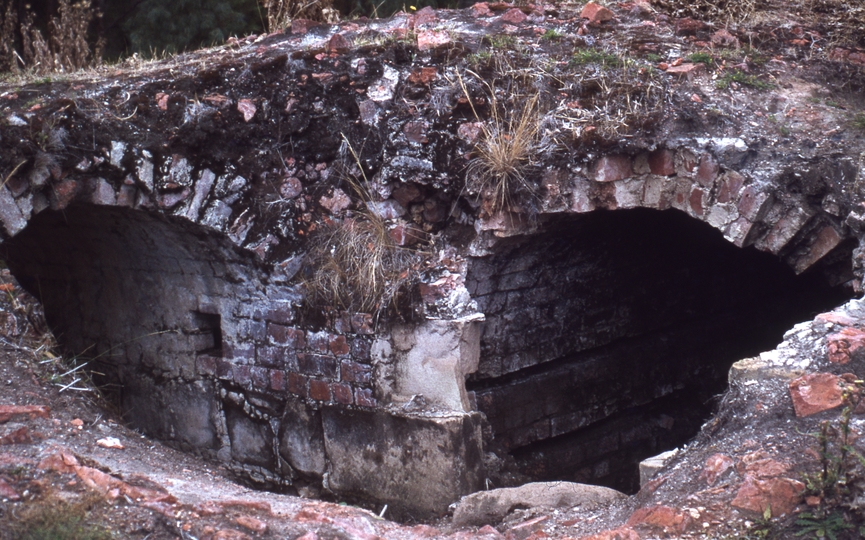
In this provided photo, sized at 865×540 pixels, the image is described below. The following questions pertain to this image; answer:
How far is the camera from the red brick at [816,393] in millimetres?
2158

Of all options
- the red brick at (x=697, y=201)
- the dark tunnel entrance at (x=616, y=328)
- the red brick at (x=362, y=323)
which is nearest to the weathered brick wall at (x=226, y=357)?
the red brick at (x=362, y=323)

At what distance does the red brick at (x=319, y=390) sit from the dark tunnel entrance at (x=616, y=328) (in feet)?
2.38

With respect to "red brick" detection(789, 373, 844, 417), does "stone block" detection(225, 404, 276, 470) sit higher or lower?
lower

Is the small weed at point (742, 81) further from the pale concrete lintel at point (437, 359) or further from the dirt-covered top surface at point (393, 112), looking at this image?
the pale concrete lintel at point (437, 359)

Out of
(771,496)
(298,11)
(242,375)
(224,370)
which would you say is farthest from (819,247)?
(298,11)

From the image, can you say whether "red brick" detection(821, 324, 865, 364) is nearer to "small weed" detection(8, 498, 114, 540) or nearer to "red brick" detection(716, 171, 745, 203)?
"red brick" detection(716, 171, 745, 203)

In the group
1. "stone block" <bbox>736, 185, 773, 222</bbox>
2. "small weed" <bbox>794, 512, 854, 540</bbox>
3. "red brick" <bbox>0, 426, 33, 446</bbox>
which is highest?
"stone block" <bbox>736, 185, 773, 222</bbox>

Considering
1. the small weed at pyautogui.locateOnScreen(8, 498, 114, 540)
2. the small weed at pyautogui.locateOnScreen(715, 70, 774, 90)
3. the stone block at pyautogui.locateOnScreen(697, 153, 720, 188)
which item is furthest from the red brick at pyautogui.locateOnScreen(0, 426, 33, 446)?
the small weed at pyautogui.locateOnScreen(715, 70, 774, 90)

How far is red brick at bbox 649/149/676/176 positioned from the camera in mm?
3184

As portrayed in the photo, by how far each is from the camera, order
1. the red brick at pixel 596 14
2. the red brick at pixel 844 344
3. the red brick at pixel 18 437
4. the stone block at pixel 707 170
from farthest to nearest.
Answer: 1. the red brick at pixel 596 14
2. the stone block at pixel 707 170
3. the red brick at pixel 18 437
4. the red brick at pixel 844 344

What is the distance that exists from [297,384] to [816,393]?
2.23 metres

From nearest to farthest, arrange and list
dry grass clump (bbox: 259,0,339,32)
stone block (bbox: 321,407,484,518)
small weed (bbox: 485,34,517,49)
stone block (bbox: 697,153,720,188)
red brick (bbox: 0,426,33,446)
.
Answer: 1. red brick (bbox: 0,426,33,446)
2. stone block (bbox: 697,153,720,188)
3. stone block (bbox: 321,407,484,518)
4. small weed (bbox: 485,34,517,49)
5. dry grass clump (bbox: 259,0,339,32)

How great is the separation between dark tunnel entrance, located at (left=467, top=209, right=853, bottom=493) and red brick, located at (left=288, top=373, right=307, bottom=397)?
2.69ft

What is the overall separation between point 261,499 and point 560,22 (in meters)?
2.76
